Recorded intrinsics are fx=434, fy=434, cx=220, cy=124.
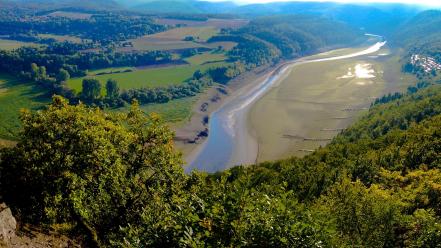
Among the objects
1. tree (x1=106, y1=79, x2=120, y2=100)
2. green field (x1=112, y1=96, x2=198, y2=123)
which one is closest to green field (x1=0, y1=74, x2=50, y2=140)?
tree (x1=106, y1=79, x2=120, y2=100)

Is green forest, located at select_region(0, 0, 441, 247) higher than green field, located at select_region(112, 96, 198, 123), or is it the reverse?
green forest, located at select_region(0, 0, 441, 247)

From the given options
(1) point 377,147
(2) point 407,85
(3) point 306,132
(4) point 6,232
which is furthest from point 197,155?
(2) point 407,85

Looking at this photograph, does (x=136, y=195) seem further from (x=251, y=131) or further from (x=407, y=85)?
(x=407, y=85)

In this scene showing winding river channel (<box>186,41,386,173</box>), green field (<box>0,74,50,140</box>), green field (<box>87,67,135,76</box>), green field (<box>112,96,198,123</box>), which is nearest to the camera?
winding river channel (<box>186,41,386,173</box>)

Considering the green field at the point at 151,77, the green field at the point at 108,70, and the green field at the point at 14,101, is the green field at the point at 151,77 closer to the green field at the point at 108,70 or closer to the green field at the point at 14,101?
the green field at the point at 108,70

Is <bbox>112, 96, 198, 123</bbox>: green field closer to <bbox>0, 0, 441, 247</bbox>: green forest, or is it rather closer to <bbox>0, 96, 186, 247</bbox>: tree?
<bbox>0, 0, 441, 247</bbox>: green forest

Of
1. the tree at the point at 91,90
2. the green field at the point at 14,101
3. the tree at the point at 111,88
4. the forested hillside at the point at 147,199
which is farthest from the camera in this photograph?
the tree at the point at 111,88

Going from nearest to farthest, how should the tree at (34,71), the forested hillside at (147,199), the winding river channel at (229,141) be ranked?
the forested hillside at (147,199)
the winding river channel at (229,141)
the tree at (34,71)

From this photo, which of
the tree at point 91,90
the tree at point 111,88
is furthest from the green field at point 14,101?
the tree at point 111,88
